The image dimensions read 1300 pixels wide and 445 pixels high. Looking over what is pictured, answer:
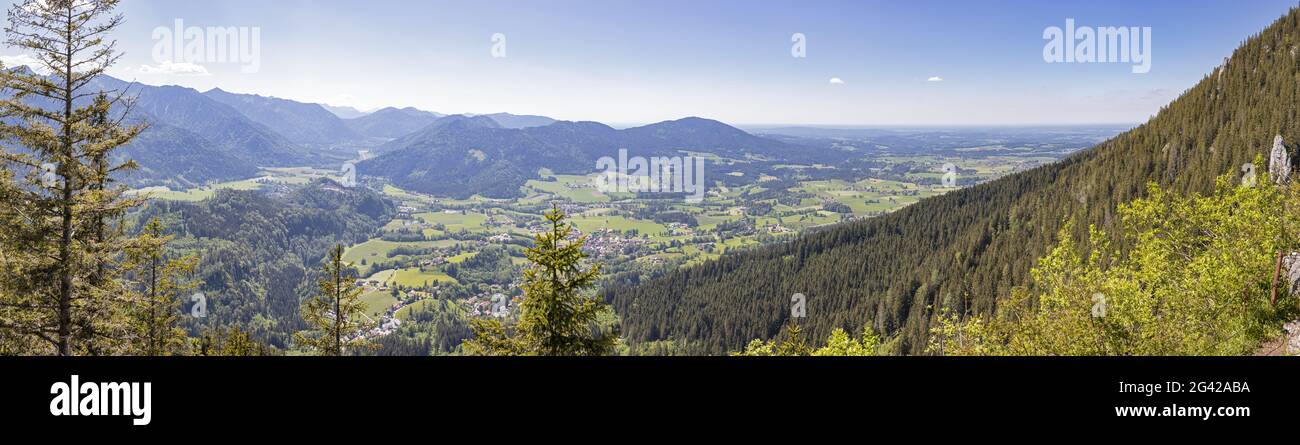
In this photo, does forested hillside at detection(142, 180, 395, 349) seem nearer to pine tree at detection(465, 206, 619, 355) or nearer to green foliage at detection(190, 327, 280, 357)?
green foliage at detection(190, 327, 280, 357)

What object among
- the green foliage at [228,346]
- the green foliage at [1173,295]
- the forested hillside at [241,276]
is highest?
the green foliage at [1173,295]

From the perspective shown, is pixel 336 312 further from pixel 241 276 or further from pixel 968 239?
pixel 241 276

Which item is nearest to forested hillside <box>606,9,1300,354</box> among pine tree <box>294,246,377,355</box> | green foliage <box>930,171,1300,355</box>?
green foliage <box>930,171,1300,355</box>

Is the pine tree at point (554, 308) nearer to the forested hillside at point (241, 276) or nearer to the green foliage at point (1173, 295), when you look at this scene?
the green foliage at point (1173, 295)

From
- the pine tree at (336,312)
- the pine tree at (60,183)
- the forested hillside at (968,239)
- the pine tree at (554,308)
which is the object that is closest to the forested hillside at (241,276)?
the forested hillside at (968,239)
